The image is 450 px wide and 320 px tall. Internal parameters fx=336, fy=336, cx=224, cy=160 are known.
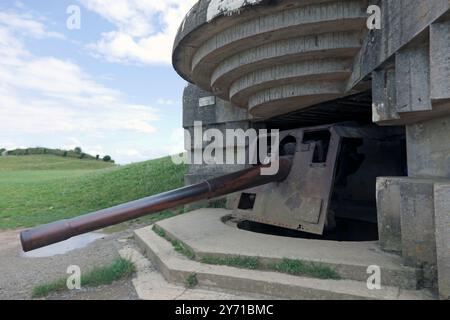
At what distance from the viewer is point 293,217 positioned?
13.5 ft

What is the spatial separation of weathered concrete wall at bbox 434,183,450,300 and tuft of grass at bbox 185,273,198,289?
1.97 m

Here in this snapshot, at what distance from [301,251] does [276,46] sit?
7.19 ft

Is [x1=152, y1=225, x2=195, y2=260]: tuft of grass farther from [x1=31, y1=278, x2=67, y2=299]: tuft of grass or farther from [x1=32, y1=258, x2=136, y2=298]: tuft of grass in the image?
[x1=31, y1=278, x2=67, y2=299]: tuft of grass

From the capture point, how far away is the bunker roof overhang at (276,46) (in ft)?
10.6

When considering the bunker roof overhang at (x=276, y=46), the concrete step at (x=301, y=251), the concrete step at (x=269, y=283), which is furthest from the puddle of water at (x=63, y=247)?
the bunker roof overhang at (x=276, y=46)

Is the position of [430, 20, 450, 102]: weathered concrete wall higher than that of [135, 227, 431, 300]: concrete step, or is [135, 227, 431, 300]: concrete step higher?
[430, 20, 450, 102]: weathered concrete wall

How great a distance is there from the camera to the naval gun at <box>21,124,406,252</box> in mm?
3330

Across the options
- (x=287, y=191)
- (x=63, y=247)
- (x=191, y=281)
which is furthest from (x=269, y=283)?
(x=63, y=247)

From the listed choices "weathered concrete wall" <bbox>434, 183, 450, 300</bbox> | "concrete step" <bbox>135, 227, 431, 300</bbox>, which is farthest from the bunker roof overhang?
"concrete step" <bbox>135, 227, 431, 300</bbox>

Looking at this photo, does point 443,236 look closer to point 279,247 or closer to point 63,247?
point 279,247

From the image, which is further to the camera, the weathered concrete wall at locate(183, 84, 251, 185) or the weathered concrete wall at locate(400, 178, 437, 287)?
the weathered concrete wall at locate(183, 84, 251, 185)

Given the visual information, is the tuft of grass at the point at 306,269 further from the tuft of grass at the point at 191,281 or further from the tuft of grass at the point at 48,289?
the tuft of grass at the point at 48,289

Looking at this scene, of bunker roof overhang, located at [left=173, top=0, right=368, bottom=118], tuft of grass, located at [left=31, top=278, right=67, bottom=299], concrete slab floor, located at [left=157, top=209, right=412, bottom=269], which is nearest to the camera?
concrete slab floor, located at [left=157, top=209, right=412, bottom=269]

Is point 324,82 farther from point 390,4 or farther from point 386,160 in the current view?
point 386,160
